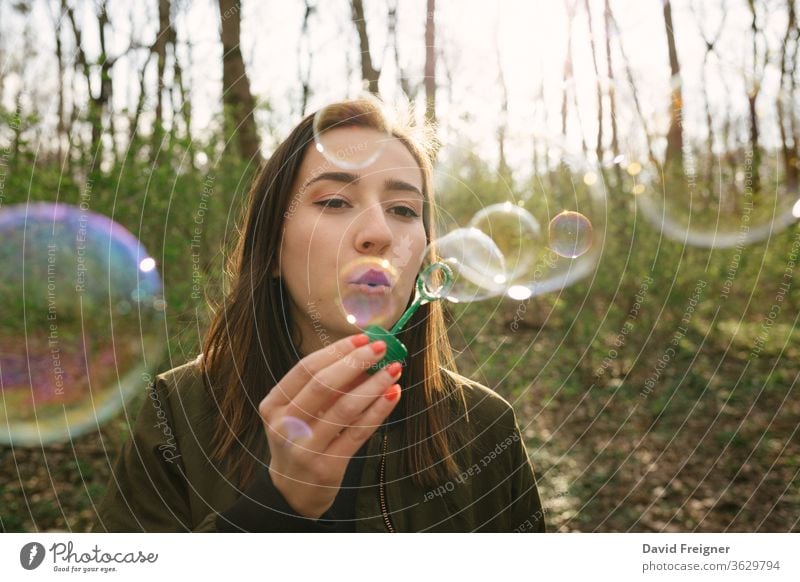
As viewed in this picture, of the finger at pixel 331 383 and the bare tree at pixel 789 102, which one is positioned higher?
the bare tree at pixel 789 102

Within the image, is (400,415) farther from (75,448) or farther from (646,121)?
(75,448)

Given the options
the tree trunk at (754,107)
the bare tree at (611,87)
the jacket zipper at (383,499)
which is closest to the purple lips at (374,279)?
the jacket zipper at (383,499)

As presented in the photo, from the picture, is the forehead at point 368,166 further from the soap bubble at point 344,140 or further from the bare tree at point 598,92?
the bare tree at point 598,92

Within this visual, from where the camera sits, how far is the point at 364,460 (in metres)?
1.33

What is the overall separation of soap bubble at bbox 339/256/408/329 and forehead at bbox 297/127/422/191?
0.19 m

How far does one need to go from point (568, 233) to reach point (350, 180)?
672 millimetres

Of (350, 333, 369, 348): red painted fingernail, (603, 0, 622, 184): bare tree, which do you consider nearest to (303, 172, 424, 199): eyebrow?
(350, 333, 369, 348): red painted fingernail

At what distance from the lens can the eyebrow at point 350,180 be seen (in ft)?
4.11

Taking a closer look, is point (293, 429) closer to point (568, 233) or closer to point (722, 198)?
point (568, 233)

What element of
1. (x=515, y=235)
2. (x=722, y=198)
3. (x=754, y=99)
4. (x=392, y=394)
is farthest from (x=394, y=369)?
(x=722, y=198)

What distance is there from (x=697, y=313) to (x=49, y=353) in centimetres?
401

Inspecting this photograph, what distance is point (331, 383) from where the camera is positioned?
0.93m

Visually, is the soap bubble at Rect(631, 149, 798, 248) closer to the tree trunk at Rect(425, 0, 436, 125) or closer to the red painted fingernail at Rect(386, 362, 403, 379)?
the tree trunk at Rect(425, 0, 436, 125)

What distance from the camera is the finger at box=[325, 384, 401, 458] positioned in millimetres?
995
